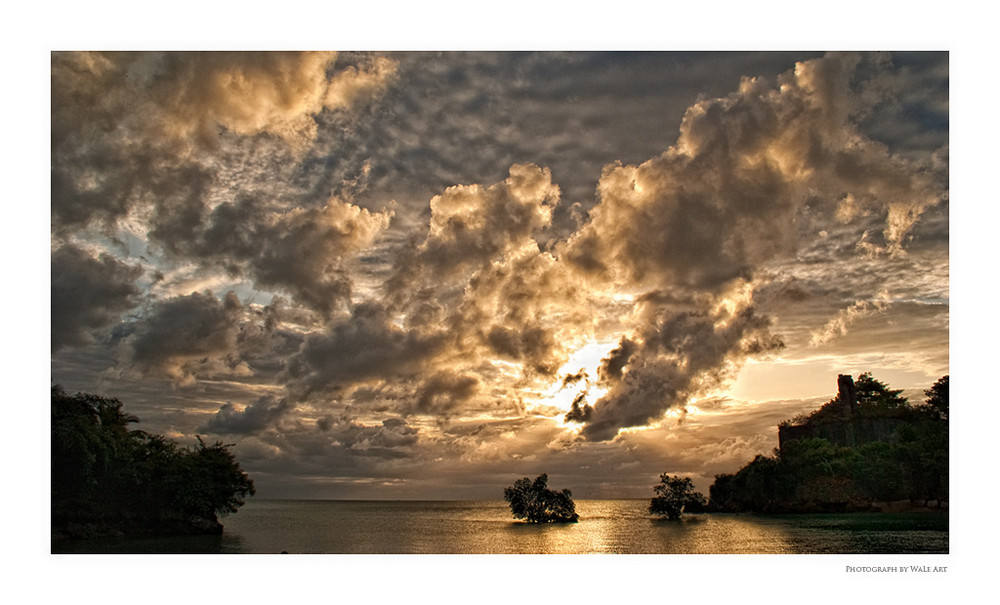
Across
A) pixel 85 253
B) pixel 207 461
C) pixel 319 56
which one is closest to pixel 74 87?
pixel 85 253

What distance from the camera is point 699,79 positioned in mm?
21406

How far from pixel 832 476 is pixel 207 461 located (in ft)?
130

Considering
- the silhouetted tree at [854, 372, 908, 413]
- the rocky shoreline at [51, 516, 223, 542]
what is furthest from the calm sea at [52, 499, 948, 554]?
the silhouetted tree at [854, 372, 908, 413]

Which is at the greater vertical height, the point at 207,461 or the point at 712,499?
the point at 207,461

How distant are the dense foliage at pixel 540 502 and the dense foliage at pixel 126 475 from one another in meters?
17.5

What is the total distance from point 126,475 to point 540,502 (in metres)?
23.8

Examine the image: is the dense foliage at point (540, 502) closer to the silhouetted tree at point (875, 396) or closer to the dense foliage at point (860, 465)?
the dense foliage at point (860, 465)

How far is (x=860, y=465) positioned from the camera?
43.7 m

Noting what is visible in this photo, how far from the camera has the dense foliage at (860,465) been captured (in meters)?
37.6

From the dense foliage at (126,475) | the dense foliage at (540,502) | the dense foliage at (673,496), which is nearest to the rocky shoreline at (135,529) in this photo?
the dense foliage at (126,475)

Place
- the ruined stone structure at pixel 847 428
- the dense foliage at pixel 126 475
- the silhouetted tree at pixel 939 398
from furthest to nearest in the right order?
the ruined stone structure at pixel 847 428 < the silhouetted tree at pixel 939 398 < the dense foliage at pixel 126 475

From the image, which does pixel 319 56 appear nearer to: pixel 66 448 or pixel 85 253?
pixel 85 253

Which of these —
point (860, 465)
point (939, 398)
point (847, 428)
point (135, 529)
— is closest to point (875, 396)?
point (847, 428)
